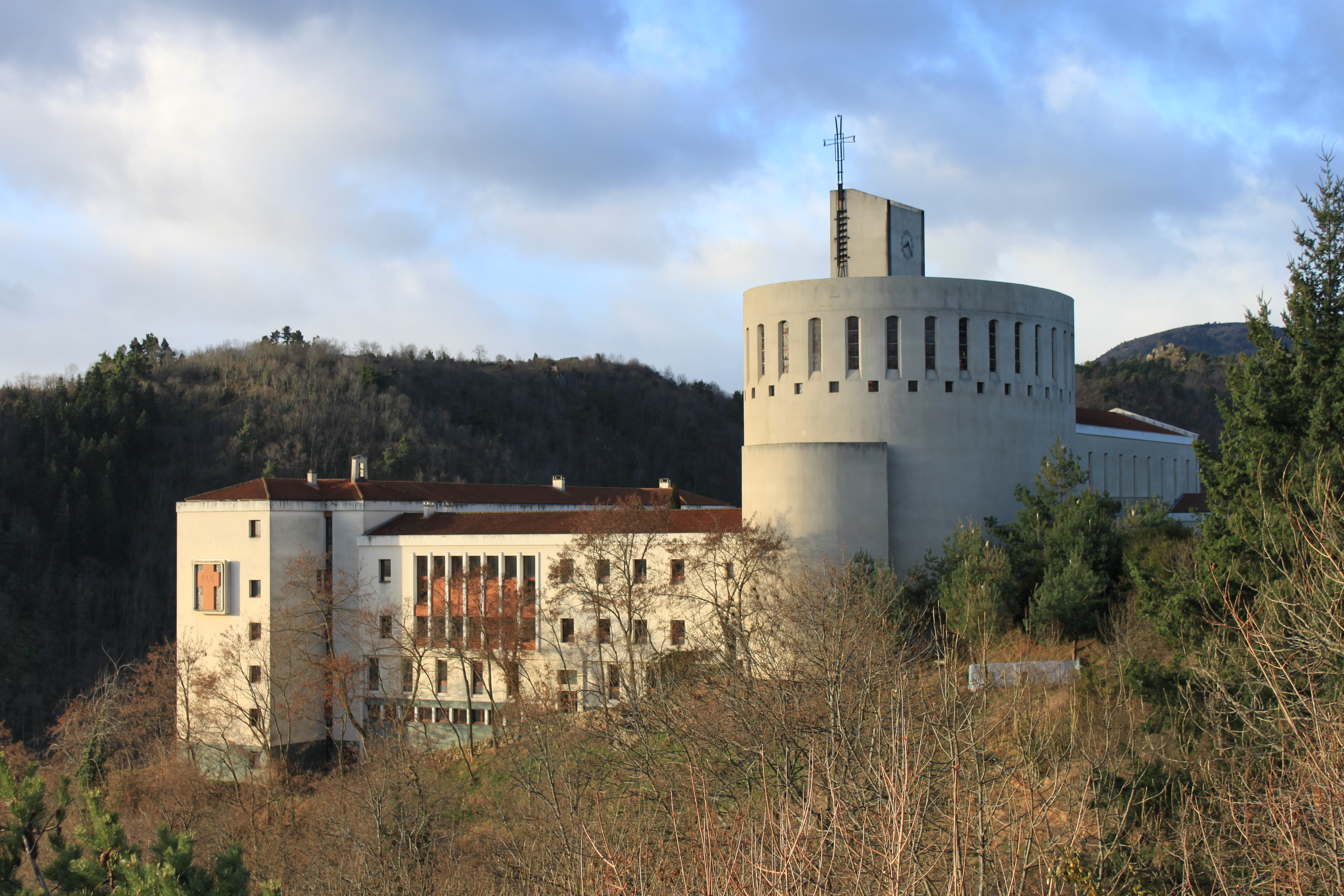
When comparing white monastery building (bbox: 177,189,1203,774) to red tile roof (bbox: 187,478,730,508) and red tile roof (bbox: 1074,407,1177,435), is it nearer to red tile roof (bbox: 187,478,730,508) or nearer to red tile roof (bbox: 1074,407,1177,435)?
red tile roof (bbox: 187,478,730,508)

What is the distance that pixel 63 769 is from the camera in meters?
41.7

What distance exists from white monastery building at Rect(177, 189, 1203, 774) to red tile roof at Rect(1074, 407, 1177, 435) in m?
0.34

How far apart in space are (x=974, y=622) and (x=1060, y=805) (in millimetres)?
9978

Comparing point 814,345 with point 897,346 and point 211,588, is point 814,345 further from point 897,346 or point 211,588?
point 211,588

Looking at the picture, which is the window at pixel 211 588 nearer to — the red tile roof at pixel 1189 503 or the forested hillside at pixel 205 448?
the forested hillside at pixel 205 448

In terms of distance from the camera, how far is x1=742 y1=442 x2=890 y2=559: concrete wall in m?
33.9

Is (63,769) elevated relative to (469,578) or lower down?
lower down

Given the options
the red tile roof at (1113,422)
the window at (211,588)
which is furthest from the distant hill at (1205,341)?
the window at (211,588)

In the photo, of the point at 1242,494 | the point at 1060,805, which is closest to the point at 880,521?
the point at 1242,494

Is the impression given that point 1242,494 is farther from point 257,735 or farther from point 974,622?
point 257,735

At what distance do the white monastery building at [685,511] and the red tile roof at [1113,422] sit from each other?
0.34 m

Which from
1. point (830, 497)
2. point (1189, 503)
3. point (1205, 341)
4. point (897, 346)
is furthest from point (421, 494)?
point (1205, 341)

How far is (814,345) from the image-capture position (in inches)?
1444

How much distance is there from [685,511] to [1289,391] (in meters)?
20.8
